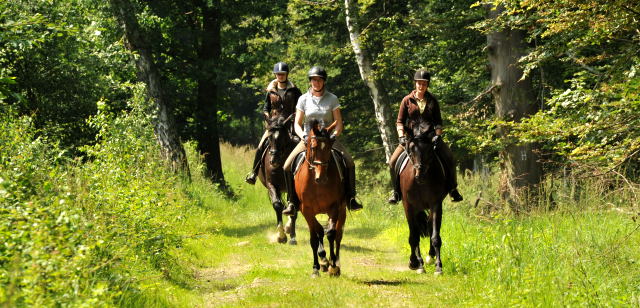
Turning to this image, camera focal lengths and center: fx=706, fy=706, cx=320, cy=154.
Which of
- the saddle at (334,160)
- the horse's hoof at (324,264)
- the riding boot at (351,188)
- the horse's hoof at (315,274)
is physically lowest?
the horse's hoof at (315,274)

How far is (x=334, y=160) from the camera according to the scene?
1055cm

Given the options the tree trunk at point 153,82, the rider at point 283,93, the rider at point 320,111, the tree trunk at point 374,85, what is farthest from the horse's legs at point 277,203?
the tree trunk at point 374,85

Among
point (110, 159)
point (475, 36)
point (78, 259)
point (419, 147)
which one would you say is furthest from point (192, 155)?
point (78, 259)

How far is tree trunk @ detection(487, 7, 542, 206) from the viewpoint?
14977mm

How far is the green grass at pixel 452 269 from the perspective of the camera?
25.3ft

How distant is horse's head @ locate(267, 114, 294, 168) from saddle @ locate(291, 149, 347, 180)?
241 cm

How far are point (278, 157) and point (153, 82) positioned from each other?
697 centimetres

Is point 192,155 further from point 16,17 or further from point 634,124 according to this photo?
point 634,124

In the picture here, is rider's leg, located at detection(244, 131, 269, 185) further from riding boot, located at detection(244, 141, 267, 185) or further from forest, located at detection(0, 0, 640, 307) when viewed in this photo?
forest, located at detection(0, 0, 640, 307)

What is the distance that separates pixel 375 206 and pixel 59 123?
8.33 m

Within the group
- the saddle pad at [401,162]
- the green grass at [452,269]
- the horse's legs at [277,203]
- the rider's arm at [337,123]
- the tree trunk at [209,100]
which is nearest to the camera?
the green grass at [452,269]

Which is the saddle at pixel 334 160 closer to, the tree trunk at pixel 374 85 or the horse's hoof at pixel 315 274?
the horse's hoof at pixel 315 274

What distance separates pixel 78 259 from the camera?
5.44 meters

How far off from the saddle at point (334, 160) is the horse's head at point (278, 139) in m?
2.41
